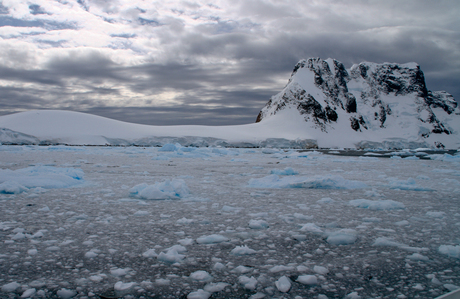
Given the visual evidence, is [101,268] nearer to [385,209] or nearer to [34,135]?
[385,209]

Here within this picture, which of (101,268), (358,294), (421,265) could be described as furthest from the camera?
(421,265)

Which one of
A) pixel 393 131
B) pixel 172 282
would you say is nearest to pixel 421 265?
pixel 172 282

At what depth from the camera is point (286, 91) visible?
75.6 m

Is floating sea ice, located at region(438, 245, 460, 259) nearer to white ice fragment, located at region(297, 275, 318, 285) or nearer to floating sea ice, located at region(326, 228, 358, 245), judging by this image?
floating sea ice, located at region(326, 228, 358, 245)

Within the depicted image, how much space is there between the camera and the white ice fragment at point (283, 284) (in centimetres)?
159

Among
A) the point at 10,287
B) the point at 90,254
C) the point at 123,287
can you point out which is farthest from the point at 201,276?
the point at 10,287

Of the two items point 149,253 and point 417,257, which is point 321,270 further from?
point 149,253

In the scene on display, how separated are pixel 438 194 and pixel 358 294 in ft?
13.9

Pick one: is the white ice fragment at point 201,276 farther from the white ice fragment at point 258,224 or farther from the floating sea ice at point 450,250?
the floating sea ice at point 450,250

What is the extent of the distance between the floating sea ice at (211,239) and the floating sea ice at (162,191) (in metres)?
1.94

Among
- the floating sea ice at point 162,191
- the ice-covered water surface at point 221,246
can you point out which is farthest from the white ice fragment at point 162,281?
the floating sea ice at point 162,191

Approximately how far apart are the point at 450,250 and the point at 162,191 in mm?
3432

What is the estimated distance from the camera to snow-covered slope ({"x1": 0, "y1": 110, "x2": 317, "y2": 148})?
130ft

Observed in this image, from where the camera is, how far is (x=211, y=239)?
2.36m
